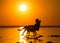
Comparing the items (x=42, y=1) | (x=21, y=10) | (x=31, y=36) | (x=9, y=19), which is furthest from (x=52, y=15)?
(x=31, y=36)

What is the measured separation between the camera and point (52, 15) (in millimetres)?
1980

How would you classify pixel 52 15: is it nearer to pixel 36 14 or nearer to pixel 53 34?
pixel 36 14

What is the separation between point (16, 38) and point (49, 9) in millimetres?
700

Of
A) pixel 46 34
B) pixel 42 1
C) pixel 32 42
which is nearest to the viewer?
pixel 32 42

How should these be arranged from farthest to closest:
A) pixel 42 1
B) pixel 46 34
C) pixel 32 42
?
pixel 42 1 < pixel 46 34 < pixel 32 42

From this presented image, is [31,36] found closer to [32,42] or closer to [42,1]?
[32,42]

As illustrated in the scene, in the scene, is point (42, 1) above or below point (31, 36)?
above

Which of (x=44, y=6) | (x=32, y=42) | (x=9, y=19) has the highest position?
(x=44, y=6)

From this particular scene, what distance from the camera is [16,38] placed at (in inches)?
56.2

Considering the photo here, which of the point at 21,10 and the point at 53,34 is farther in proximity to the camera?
the point at 21,10

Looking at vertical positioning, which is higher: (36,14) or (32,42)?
(36,14)

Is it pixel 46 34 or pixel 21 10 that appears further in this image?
pixel 21 10

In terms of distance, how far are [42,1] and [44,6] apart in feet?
0.20

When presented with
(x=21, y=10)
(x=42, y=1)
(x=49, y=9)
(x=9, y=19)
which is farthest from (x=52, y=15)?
(x=9, y=19)
